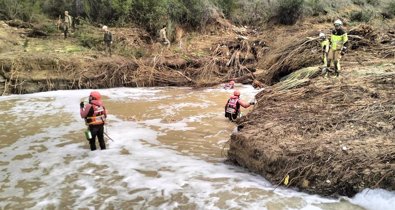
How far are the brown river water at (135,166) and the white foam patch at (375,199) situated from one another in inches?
0.5

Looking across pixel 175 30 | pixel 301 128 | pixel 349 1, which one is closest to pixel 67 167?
pixel 301 128

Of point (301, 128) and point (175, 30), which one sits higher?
point (175, 30)

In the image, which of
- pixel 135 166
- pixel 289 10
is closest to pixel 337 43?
pixel 135 166

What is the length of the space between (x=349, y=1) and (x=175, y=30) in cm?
1149

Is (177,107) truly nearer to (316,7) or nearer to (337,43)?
(337,43)

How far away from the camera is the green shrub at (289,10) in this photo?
23.5 m

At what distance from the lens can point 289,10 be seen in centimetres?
2370

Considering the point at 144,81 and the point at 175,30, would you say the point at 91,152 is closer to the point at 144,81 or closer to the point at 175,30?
the point at 144,81

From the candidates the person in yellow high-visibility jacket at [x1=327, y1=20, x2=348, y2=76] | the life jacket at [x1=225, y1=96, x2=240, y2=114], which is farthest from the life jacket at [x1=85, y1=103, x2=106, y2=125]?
the person in yellow high-visibility jacket at [x1=327, y1=20, x2=348, y2=76]

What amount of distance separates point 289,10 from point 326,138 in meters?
18.0

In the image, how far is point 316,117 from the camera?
793cm

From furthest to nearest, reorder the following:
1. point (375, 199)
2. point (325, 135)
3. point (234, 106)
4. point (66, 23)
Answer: point (66, 23) < point (234, 106) < point (325, 135) < point (375, 199)

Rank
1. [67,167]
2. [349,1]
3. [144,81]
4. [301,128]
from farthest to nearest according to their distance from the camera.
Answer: [349,1], [144,81], [67,167], [301,128]

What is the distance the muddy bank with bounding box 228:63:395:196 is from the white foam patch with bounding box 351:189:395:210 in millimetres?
90
